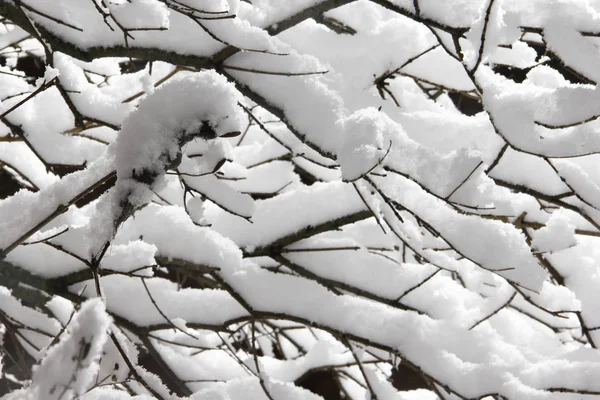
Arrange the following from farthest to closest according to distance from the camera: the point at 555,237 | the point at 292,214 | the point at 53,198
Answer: the point at 292,214
the point at 555,237
the point at 53,198

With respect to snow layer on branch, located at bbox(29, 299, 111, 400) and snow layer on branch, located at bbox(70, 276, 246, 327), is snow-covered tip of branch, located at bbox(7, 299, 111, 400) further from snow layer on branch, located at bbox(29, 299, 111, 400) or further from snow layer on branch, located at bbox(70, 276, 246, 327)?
snow layer on branch, located at bbox(70, 276, 246, 327)

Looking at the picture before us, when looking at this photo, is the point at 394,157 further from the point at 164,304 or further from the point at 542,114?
the point at 164,304

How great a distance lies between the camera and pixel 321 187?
1.92 metres

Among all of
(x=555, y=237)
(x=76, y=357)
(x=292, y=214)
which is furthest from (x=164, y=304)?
(x=76, y=357)

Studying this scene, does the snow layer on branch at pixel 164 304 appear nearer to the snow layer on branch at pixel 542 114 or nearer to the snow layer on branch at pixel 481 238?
the snow layer on branch at pixel 481 238

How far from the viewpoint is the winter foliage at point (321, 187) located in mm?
1194

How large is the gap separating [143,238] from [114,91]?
84 cm

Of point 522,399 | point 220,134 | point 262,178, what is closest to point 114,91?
point 262,178

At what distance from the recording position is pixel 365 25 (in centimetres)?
200

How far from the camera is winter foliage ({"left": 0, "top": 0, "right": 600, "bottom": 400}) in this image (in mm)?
1194

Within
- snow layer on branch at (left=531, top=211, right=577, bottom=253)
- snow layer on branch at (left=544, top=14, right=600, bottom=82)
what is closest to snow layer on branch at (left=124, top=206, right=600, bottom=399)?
snow layer on branch at (left=531, top=211, right=577, bottom=253)

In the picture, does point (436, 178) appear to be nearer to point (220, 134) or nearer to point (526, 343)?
point (220, 134)

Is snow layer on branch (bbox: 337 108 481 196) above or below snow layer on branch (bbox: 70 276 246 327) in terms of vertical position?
above

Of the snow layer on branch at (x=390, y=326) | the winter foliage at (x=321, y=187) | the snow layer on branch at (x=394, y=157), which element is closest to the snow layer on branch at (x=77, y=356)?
the winter foliage at (x=321, y=187)
